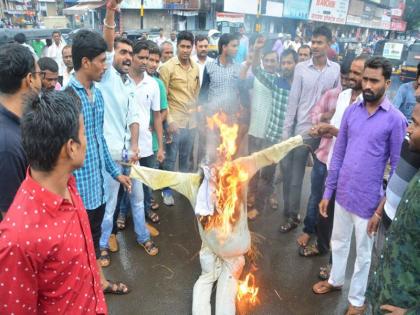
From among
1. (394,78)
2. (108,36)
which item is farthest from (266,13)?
(108,36)

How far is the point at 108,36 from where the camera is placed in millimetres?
3705

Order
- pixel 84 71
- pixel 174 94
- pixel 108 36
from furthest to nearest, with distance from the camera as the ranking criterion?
pixel 174 94
pixel 108 36
pixel 84 71

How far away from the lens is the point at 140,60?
4309 millimetres

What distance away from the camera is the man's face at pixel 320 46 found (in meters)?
4.65

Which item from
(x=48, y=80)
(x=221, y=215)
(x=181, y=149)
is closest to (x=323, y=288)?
(x=221, y=215)

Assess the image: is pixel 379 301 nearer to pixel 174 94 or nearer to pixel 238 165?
pixel 238 165

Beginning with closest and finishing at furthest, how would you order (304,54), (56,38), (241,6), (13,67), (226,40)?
(13,67)
(226,40)
(304,54)
(56,38)
(241,6)

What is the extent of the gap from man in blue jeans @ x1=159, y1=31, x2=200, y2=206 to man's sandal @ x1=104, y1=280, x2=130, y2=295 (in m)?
2.00

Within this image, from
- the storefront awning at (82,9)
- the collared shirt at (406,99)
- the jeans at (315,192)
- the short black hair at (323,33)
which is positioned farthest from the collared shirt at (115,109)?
the storefront awning at (82,9)

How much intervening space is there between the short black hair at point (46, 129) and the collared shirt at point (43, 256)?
125mm

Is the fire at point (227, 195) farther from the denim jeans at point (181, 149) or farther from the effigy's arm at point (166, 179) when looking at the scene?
the denim jeans at point (181, 149)

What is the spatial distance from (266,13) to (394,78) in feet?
38.5

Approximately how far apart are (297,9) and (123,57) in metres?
30.0

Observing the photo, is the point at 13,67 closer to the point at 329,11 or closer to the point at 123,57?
the point at 123,57
